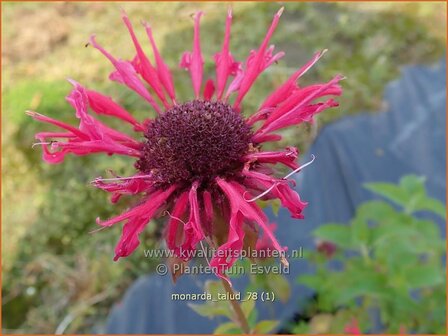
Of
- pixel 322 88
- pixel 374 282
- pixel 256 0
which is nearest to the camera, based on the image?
pixel 322 88

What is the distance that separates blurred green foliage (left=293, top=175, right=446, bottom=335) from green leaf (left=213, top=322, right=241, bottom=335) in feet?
1.03

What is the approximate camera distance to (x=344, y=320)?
4.85 ft

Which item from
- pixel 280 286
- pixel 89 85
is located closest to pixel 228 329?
pixel 280 286

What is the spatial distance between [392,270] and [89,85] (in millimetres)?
1885

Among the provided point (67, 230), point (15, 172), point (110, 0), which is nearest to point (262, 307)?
point (67, 230)

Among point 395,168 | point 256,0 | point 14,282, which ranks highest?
point 256,0

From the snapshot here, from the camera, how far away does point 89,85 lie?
274 cm

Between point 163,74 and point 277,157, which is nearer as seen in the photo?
point 277,157

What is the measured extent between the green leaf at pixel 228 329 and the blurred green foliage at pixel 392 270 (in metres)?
0.32

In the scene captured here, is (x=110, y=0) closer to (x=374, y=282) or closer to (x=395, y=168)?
(x=395, y=168)

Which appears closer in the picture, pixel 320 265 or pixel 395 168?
pixel 320 265

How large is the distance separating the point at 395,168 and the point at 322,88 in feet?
3.90

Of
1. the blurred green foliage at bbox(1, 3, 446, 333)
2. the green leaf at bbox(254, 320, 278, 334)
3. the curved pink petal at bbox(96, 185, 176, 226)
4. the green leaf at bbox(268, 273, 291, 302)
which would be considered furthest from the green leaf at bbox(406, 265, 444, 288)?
the blurred green foliage at bbox(1, 3, 446, 333)

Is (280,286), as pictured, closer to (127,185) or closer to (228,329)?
(228,329)
